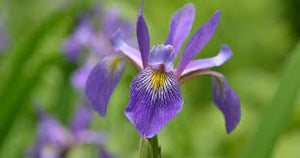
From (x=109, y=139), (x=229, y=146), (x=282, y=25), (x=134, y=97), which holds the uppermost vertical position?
(x=282, y=25)

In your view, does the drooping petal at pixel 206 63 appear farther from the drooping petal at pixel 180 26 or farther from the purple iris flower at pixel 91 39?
the purple iris flower at pixel 91 39

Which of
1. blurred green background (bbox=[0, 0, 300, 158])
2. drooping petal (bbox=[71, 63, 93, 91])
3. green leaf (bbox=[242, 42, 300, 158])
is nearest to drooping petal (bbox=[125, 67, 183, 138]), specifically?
green leaf (bbox=[242, 42, 300, 158])

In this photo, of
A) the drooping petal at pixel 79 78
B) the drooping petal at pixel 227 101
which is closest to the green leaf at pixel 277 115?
the drooping petal at pixel 227 101

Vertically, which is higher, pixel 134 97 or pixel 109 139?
pixel 134 97

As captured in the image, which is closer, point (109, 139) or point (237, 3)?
point (109, 139)

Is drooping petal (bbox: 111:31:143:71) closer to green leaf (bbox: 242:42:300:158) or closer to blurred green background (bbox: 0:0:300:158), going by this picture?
green leaf (bbox: 242:42:300:158)

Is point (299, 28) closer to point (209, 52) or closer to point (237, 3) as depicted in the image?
point (237, 3)

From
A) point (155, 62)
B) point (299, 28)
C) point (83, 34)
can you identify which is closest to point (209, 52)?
point (299, 28)
